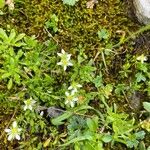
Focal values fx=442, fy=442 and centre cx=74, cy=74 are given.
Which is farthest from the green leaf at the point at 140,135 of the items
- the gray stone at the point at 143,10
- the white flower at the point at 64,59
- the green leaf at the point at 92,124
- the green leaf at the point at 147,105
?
the gray stone at the point at 143,10

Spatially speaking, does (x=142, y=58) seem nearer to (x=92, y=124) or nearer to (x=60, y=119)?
(x=92, y=124)

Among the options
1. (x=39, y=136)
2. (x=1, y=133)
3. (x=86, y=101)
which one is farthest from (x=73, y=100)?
(x=1, y=133)

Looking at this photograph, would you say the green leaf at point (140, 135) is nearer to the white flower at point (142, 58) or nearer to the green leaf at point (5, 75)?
the white flower at point (142, 58)

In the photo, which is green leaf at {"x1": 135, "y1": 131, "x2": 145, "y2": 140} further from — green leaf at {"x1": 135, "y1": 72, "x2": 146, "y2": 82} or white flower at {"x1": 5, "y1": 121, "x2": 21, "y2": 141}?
white flower at {"x1": 5, "y1": 121, "x2": 21, "y2": 141}

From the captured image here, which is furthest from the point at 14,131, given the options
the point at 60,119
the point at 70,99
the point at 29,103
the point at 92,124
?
the point at 92,124

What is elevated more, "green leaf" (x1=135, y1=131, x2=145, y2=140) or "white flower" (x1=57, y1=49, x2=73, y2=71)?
"white flower" (x1=57, y1=49, x2=73, y2=71)

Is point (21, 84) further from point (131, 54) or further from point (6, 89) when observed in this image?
point (131, 54)

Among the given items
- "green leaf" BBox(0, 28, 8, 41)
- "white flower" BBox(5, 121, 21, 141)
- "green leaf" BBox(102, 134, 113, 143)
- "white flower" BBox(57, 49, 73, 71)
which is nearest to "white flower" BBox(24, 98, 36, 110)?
"white flower" BBox(5, 121, 21, 141)
